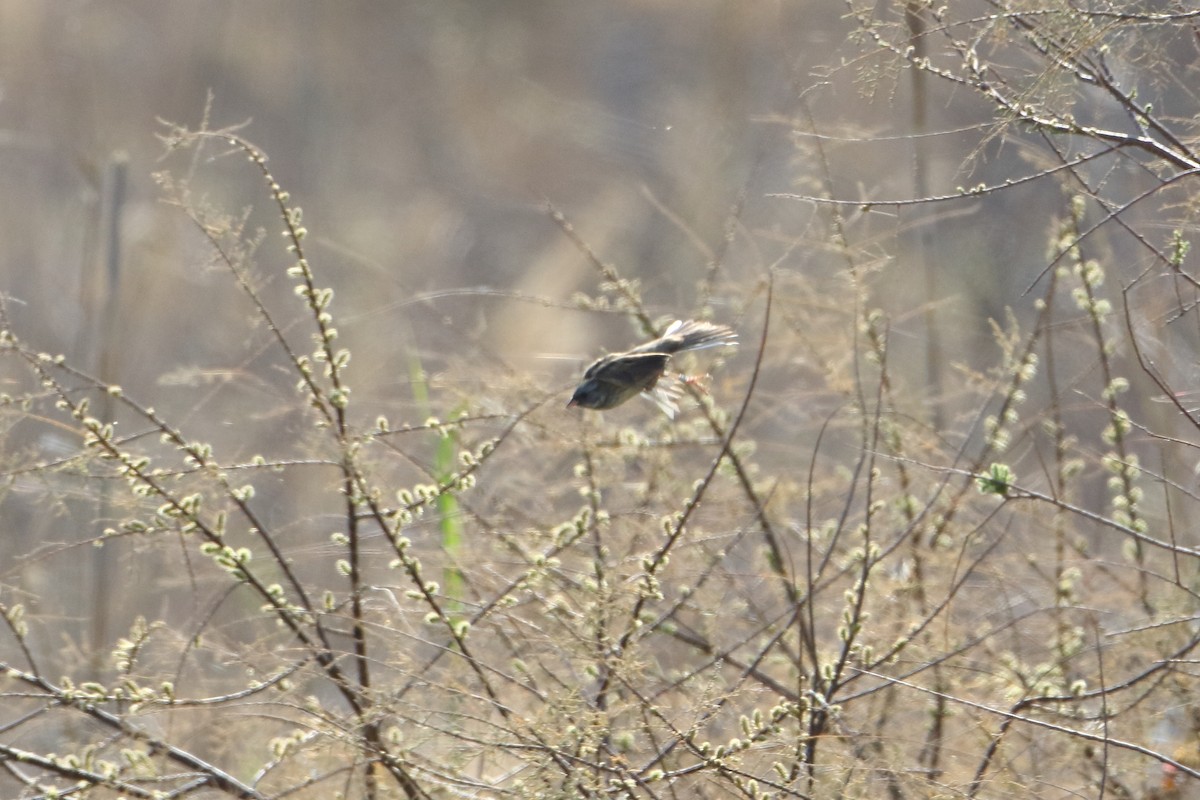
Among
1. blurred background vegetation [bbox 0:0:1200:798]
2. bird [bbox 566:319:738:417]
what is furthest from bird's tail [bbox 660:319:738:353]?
blurred background vegetation [bbox 0:0:1200:798]

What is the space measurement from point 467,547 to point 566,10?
6430 millimetres

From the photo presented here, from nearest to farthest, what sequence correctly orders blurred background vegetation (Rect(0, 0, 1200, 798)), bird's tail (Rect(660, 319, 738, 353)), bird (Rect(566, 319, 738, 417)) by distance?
blurred background vegetation (Rect(0, 0, 1200, 798))
bird (Rect(566, 319, 738, 417))
bird's tail (Rect(660, 319, 738, 353))

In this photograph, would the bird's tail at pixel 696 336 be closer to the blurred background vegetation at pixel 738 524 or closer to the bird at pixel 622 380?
the bird at pixel 622 380

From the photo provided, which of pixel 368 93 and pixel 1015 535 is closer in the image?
pixel 1015 535

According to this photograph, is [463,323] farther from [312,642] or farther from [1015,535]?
[312,642]

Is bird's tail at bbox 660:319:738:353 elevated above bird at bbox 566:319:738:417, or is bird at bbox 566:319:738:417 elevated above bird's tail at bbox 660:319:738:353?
bird's tail at bbox 660:319:738:353

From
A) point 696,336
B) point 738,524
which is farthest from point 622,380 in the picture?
point 738,524

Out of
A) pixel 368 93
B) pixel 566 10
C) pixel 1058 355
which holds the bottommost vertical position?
pixel 1058 355

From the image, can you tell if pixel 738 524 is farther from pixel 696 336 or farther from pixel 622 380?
pixel 622 380

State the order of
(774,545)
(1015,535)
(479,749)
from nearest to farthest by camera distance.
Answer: (479,749) < (774,545) < (1015,535)

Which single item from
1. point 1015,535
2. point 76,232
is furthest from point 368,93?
point 1015,535

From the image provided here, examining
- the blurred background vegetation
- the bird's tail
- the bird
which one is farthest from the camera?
the bird's tail

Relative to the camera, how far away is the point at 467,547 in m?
2.22

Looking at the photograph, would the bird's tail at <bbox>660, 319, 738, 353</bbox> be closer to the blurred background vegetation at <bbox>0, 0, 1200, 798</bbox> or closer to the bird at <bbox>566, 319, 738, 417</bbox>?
the bird at <bbox>566, 319, 738, 417</bbox>
